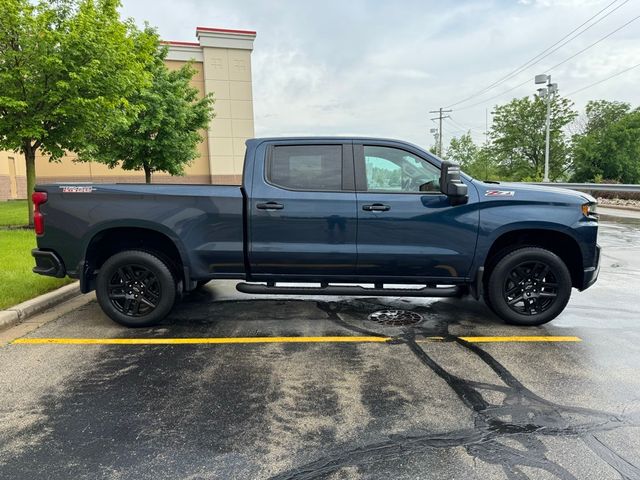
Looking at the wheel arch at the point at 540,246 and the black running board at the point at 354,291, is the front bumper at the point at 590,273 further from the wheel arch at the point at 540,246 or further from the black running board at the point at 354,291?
the black running board at the point at 354,291

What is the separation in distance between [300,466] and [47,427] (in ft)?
5.73

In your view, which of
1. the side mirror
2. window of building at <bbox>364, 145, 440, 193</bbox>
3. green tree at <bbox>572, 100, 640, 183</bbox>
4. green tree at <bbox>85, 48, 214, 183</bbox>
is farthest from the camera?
green tree at <bbox>572, 100, 640, 183</bbox>

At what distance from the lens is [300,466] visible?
2512 mm

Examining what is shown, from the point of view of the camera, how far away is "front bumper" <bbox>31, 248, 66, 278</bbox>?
4.78 meters

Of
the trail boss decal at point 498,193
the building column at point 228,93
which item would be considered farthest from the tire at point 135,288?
the building column at point 228,93

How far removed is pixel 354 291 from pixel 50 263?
3.29m

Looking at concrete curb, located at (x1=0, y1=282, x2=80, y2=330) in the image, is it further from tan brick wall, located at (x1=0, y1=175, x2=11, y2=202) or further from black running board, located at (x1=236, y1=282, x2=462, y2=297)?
tan brick wall, located at (x1=0, y1=175, x2=11, y2=202)

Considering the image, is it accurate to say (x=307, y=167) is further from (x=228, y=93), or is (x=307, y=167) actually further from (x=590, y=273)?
(x=228, y=93)

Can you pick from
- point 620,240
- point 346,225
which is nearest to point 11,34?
point 346,225

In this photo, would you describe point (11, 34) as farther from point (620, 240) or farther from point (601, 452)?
point (620, 240)

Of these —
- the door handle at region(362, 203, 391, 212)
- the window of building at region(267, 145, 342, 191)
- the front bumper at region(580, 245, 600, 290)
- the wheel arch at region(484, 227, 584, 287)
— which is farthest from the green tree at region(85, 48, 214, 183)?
the front bumper at region(580, 245, 600, 290)

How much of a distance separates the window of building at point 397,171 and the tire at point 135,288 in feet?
7.97

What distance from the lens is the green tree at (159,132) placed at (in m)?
16.0

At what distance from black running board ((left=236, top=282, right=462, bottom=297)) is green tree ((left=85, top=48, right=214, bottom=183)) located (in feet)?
41.5
